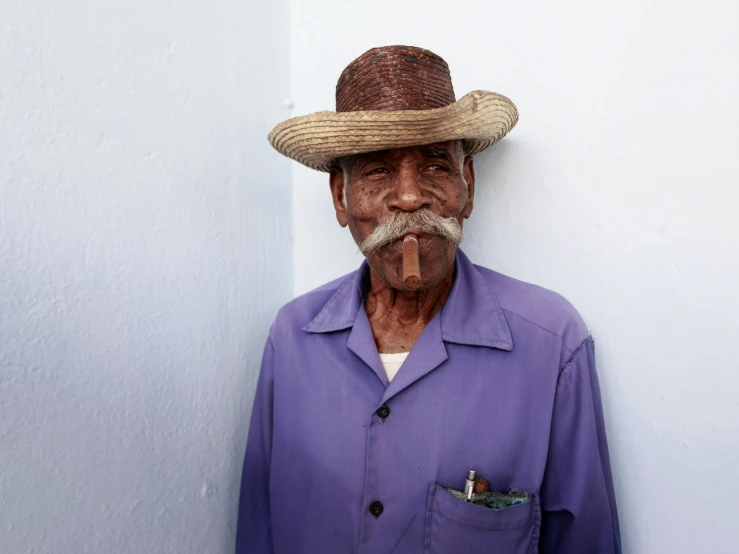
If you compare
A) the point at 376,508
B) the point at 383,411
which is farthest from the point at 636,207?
the point at 376,508

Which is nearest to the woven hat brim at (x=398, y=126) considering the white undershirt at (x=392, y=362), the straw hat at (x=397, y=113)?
the straw hat at (x=397, y=113)

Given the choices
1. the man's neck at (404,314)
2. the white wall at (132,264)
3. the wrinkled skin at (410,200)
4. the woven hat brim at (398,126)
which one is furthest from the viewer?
the man's neck at (404,314)

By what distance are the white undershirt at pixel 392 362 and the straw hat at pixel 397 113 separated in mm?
488

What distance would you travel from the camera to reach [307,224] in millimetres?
1787

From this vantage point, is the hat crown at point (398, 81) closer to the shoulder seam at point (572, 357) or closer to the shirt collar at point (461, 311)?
the shirt collar at point (461, 311)

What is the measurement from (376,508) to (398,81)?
36.6 inches

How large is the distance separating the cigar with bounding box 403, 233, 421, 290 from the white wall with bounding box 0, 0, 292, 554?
535 mm

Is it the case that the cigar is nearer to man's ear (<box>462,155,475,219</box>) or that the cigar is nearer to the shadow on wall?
man's ear (<box>462,155,475,219</box>)

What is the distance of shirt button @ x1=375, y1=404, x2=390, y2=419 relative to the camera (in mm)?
1255

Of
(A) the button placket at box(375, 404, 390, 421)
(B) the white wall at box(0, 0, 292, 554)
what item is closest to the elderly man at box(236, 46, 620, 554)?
(A) the button placket at box(375, 404, 390, 421)

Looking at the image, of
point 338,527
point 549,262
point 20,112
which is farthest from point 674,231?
point 20,112

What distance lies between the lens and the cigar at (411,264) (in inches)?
47.7

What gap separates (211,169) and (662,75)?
3.52 ft

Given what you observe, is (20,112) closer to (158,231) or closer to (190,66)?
(158,231)
